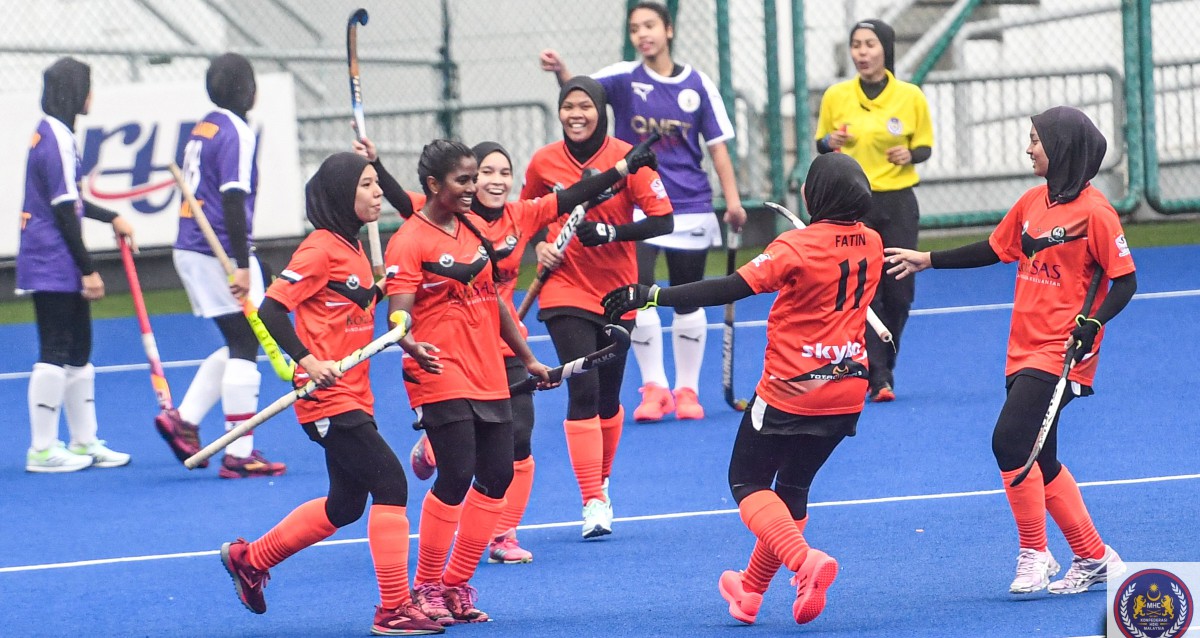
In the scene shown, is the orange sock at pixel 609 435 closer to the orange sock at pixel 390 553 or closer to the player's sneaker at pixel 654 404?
the orange sock at pixel 390 553

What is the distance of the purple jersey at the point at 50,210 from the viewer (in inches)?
331

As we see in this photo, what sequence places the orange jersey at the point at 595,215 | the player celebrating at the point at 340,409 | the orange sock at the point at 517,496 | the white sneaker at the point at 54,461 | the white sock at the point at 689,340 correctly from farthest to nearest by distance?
the white sock at the point at 689,340, the white sneaker at the point at 54,461, the orange jersey at the point at 595,215, the orange sock at the point at 517,496, the player celebrating at the point at 340,409

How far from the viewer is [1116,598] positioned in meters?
4.26

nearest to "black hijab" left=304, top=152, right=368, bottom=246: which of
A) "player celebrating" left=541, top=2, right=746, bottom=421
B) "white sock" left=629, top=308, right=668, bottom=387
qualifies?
"player celebrating" left=541, top=2, right=746, bottom=421

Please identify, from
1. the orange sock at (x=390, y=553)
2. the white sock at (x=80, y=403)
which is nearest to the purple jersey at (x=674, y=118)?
the white sock at (x=80, y=403)

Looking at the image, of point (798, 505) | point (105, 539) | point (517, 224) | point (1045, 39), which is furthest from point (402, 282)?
point (1045, 39)

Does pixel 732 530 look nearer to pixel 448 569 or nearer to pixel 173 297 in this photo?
pixel 448 569

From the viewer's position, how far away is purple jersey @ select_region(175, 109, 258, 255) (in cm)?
805

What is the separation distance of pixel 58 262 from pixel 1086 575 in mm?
5162

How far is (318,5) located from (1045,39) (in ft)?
21.7

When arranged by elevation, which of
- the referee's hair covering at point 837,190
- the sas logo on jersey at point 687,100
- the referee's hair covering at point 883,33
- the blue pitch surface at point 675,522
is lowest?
the blue pitch surface at point 675,522

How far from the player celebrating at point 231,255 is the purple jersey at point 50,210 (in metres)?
0.55

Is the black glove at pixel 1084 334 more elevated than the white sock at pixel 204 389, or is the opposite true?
the black glove at pixel 1084 334

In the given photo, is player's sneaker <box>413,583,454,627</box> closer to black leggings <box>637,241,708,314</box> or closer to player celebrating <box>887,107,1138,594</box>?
player celebrating <box>887,107,1138,594</box>
